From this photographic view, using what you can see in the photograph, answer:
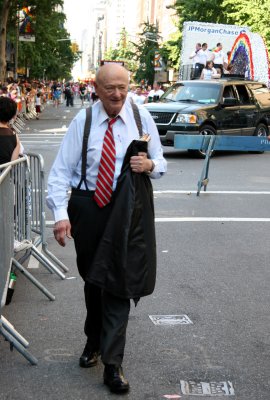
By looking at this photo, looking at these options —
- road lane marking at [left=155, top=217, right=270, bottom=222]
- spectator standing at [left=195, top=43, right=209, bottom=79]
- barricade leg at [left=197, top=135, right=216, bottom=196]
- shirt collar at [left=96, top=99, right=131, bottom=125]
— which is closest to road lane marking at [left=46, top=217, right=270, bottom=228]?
road lane marking at [left=155, top=217, right=270, bottom=222]

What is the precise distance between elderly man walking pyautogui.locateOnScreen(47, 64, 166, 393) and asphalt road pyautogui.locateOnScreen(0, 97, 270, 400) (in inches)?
17.6

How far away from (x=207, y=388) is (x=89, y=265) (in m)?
1.01

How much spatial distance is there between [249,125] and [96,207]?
1774 cm

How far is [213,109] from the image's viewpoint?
20641mm

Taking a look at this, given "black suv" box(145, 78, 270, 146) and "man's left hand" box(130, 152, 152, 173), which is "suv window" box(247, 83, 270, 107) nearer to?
"black suv" box(145, 78, 270, 146)

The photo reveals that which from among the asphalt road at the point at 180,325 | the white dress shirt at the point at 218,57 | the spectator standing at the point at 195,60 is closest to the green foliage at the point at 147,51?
the spectator standing at the point at 195,60

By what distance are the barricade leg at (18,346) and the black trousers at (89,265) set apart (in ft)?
1.70

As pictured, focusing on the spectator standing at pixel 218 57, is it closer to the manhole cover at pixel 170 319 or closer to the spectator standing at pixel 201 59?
the spectator standing at pixel 201 59

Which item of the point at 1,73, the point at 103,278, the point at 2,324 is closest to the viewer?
the point at 103,278

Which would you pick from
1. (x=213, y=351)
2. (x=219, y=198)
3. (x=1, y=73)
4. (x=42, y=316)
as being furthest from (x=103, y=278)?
(x=1, y=73)

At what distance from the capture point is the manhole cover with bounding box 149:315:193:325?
608 cm

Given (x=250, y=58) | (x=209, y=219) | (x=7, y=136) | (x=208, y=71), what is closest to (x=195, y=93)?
(x=208, y=71)

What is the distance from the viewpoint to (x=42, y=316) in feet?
20.5

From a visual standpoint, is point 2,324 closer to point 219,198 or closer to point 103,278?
point 103,278
